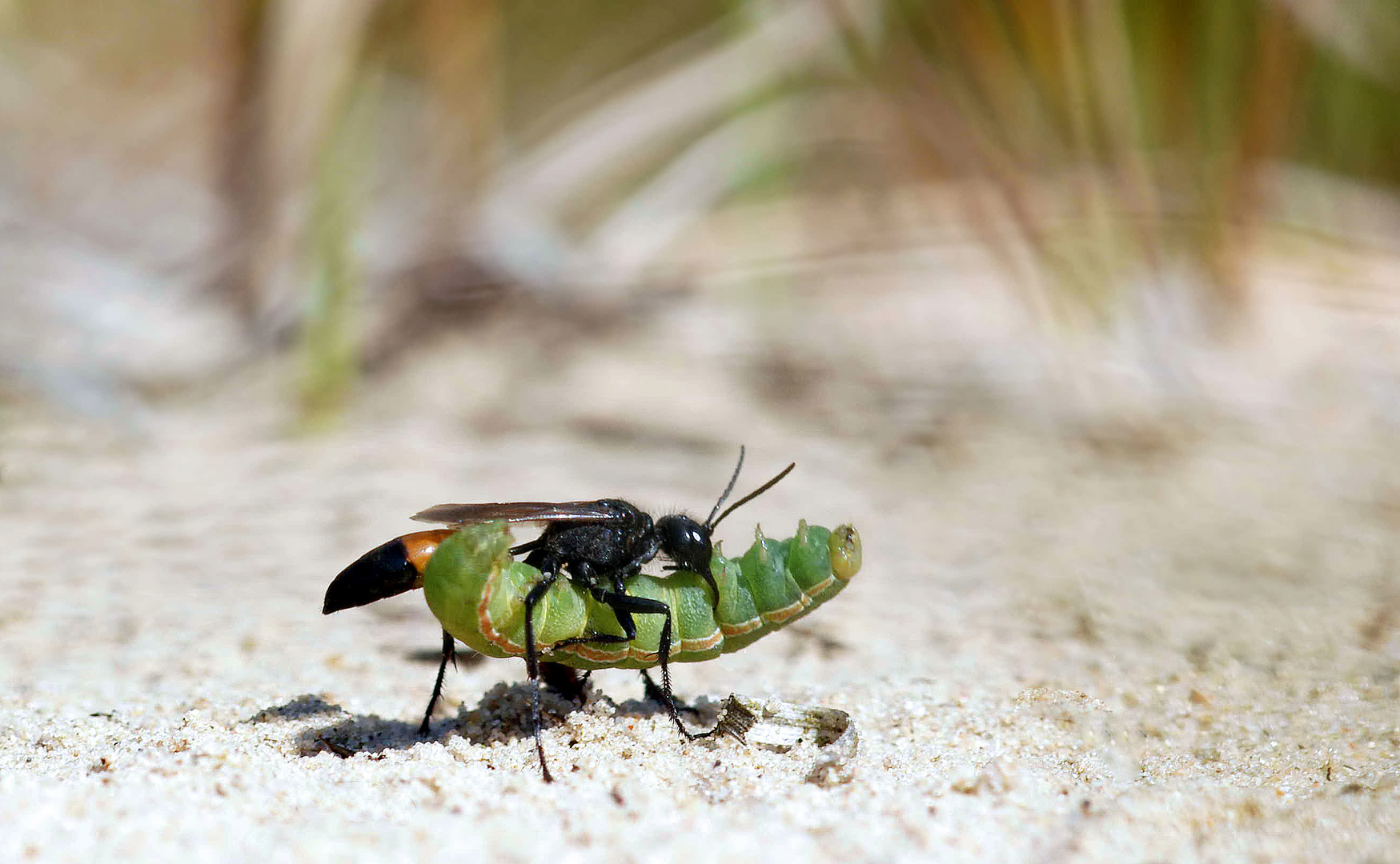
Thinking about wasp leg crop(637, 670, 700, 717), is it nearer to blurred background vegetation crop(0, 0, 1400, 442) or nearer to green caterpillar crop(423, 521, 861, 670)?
green caterpillar crop(423, 521, 861, 670)

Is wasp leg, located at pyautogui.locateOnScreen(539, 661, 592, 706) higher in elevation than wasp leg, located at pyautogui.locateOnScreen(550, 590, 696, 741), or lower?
lower

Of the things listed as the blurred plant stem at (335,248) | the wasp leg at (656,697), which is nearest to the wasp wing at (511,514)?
the wasp leg at (656,697)

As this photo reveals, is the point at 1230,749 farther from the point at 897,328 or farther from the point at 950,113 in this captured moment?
the point at 897,328

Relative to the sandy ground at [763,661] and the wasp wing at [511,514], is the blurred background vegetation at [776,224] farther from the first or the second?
the wasp wing at [511,514]

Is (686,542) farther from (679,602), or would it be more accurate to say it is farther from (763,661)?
(763,661)

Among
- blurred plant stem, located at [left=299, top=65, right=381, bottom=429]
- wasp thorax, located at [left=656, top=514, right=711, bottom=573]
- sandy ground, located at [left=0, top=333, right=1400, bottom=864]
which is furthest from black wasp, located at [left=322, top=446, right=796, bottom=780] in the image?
blurred plant stem, located at [left=299, top=65, right=381, bottom=429]

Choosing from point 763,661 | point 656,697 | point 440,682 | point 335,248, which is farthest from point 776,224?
point 440,682
